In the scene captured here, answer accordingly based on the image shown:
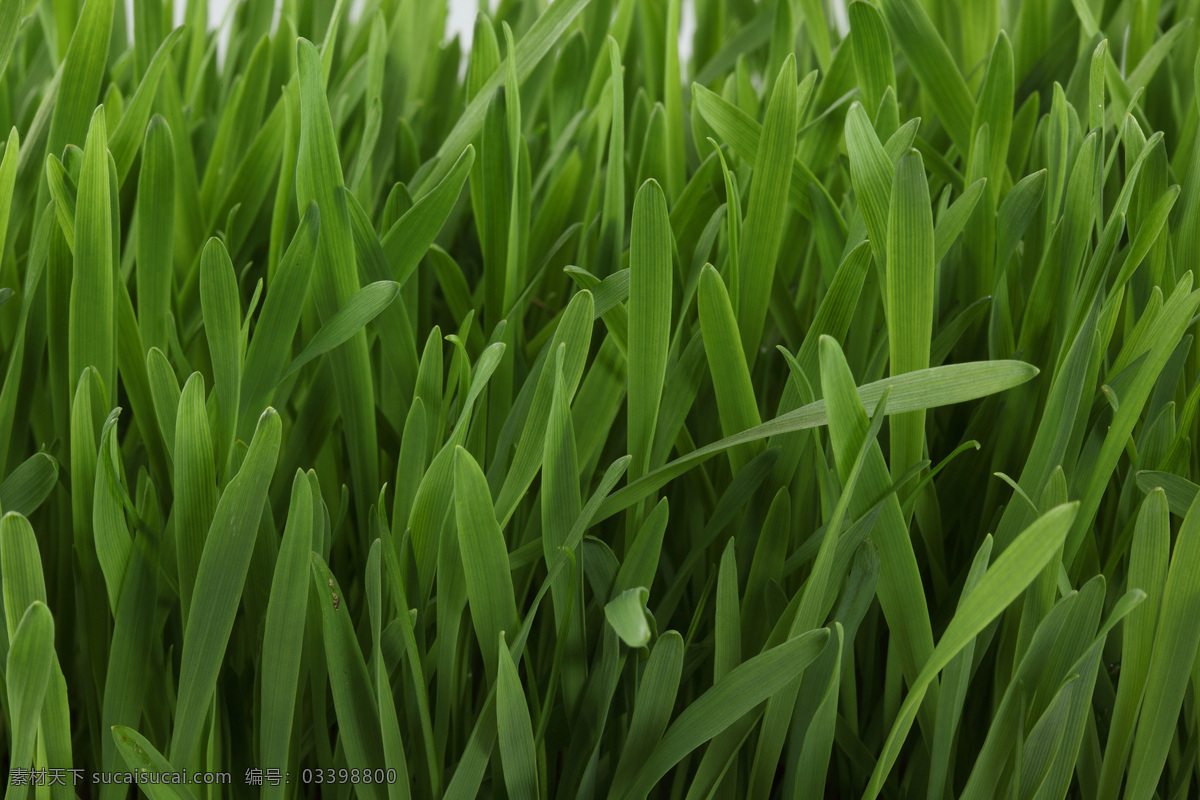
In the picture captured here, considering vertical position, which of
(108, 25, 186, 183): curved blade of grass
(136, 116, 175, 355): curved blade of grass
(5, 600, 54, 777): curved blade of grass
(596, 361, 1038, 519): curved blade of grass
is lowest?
(5, 600, 54, 777): curved blade of grass

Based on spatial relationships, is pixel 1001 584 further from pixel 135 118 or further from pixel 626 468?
pixel 135 118

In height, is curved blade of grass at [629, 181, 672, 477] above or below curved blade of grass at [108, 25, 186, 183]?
below

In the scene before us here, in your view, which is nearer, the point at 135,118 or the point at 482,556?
the point at 482,556

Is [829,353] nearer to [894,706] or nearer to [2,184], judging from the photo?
[894,706]

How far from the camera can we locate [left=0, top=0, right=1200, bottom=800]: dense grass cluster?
10.6 inches

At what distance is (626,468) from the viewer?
298 millimetres

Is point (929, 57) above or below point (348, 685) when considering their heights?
above

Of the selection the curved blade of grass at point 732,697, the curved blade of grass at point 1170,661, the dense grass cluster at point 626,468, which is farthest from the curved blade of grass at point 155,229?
the curved blade of grass at point 1170,661

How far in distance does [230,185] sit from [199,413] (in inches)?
8.0

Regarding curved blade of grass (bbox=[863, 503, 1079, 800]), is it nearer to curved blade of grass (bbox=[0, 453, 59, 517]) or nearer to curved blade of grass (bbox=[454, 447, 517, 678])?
curved blade of grass (bbox=[454, 447, 517, 678])

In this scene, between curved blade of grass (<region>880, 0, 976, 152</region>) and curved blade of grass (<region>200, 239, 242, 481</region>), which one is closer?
curved blade of grass (<region>200, 239, 242, 481</region>)

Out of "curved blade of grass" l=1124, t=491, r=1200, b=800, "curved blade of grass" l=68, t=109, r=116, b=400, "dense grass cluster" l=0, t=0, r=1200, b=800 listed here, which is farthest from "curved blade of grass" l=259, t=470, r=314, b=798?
"curved blade of grass" l=1124, t=491, r=1200, b=800

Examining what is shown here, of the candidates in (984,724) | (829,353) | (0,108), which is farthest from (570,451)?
(0,108)

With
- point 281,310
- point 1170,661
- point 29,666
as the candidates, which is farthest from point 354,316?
point 1170,661
